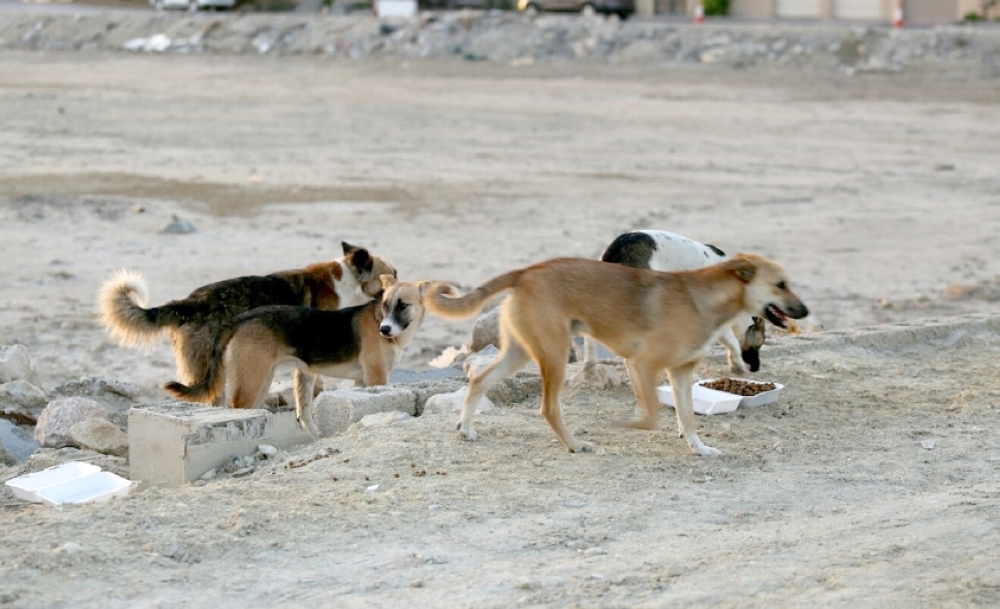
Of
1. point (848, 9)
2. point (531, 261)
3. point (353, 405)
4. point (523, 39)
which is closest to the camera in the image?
point (353, 405)

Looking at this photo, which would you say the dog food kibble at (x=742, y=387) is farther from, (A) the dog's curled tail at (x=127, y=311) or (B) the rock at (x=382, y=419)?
(A) the dog's curled tail at (x=127, y=311)

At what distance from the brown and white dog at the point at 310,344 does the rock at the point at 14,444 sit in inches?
39.4

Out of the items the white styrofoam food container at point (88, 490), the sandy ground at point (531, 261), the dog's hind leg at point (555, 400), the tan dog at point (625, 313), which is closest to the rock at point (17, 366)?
the sandy ground at point (531, 261)

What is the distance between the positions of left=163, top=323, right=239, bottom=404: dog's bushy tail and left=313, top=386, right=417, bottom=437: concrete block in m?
0.66

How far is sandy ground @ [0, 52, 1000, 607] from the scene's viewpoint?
20.1 feet

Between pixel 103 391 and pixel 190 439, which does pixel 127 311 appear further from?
pixel 190 439

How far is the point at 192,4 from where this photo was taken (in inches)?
2109

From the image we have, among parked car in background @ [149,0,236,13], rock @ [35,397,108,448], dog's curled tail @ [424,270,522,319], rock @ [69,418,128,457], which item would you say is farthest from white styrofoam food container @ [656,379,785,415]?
parked car in background @ [149,0,236,13]

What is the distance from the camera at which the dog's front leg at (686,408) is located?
8.00 m

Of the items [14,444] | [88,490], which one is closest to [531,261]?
[14,444]

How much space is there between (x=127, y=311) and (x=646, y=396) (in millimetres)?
3774

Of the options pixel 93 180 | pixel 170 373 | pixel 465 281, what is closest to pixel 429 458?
pixel 170 373

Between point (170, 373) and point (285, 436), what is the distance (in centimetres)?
361

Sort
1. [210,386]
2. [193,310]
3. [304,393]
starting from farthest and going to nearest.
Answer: [304,393], [193,310], [210,386]
